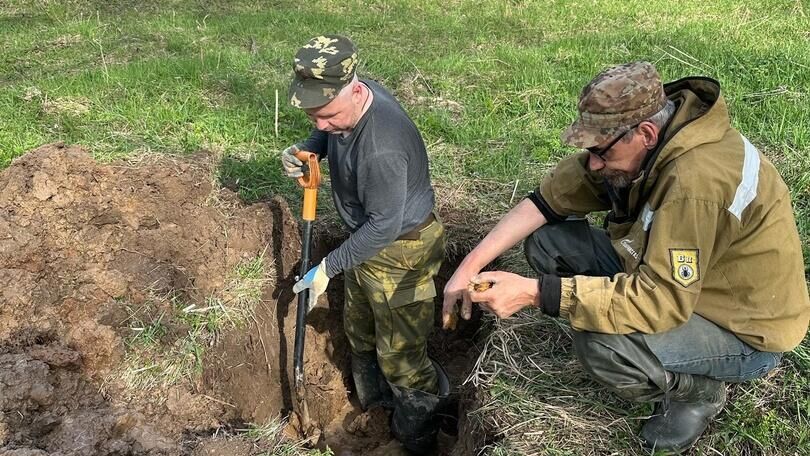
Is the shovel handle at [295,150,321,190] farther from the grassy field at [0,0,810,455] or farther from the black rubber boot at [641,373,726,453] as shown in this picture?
the black rubber boot at [641,373,726,453]

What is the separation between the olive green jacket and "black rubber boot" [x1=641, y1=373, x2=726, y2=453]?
10.7 inches

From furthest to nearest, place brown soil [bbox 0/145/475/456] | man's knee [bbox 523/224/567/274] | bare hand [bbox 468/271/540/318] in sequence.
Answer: man's knee [bbox 523/224/567/274]
brown soil [bbox 0/145/475/456]
bare hand [bbox 468/271/540/318]

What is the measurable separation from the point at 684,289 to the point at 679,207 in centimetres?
28

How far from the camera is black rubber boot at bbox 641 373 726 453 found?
2.53m

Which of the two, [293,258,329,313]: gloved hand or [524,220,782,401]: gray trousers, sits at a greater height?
[524,220,782,401]: gray trousers

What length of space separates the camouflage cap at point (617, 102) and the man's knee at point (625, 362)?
0.75 meters

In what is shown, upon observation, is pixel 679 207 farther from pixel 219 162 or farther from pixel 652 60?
pixel 652 60

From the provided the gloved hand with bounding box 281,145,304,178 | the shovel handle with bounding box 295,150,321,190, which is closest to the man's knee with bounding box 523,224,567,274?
the shovel handle with bounding box 295,150,321,190

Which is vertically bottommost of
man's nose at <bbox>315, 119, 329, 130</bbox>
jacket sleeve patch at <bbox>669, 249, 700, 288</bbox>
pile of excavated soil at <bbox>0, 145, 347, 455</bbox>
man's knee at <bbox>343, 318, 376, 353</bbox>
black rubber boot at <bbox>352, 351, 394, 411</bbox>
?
black rubber boot at <bbox>352, 351, 394, 411</bbox>

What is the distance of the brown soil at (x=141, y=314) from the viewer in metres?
2.65

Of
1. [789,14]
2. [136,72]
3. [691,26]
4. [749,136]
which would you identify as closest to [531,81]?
[749,136]

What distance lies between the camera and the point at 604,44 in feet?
21.8

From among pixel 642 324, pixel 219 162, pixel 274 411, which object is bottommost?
pixel 274 411

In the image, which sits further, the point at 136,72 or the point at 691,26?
the point at 691,26
